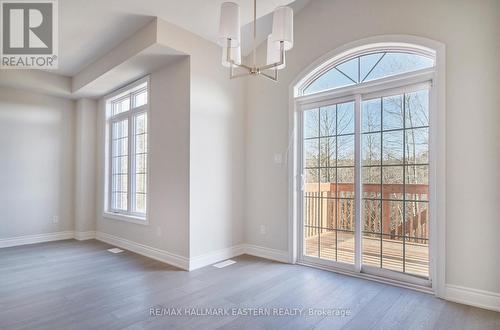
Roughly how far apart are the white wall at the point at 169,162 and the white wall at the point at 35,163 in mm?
2025

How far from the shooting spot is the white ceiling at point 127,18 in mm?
3117

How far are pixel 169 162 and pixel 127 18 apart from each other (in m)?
1.73

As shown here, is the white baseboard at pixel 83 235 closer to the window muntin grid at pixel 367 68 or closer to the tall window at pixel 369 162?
the tall window at pixel 369 162

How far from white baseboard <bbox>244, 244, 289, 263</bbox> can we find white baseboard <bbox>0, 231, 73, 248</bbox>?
3443 mm

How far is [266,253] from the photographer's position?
4031 millimetres

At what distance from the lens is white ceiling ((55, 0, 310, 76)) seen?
10.2ft

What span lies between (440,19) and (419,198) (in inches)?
67.7

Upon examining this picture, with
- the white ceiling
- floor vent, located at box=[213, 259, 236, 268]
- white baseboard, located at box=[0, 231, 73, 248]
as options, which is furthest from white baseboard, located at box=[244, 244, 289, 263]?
white baseboard, located at box=[0, 231, 73, 248]

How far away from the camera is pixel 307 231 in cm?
379

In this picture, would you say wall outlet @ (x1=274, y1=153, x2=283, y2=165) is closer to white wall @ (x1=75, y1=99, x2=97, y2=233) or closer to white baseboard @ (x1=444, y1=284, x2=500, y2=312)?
white baseboard @ (x1=444, y1=284, x2=500, y2=312)

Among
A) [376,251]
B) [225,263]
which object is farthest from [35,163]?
[376,251]

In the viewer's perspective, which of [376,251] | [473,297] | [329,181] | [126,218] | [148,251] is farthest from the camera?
[126,218]

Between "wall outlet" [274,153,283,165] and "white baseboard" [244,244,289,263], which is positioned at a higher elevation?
"wall outlet" [274,153,283,165]

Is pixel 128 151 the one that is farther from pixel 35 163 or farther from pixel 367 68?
pixel 367 68
